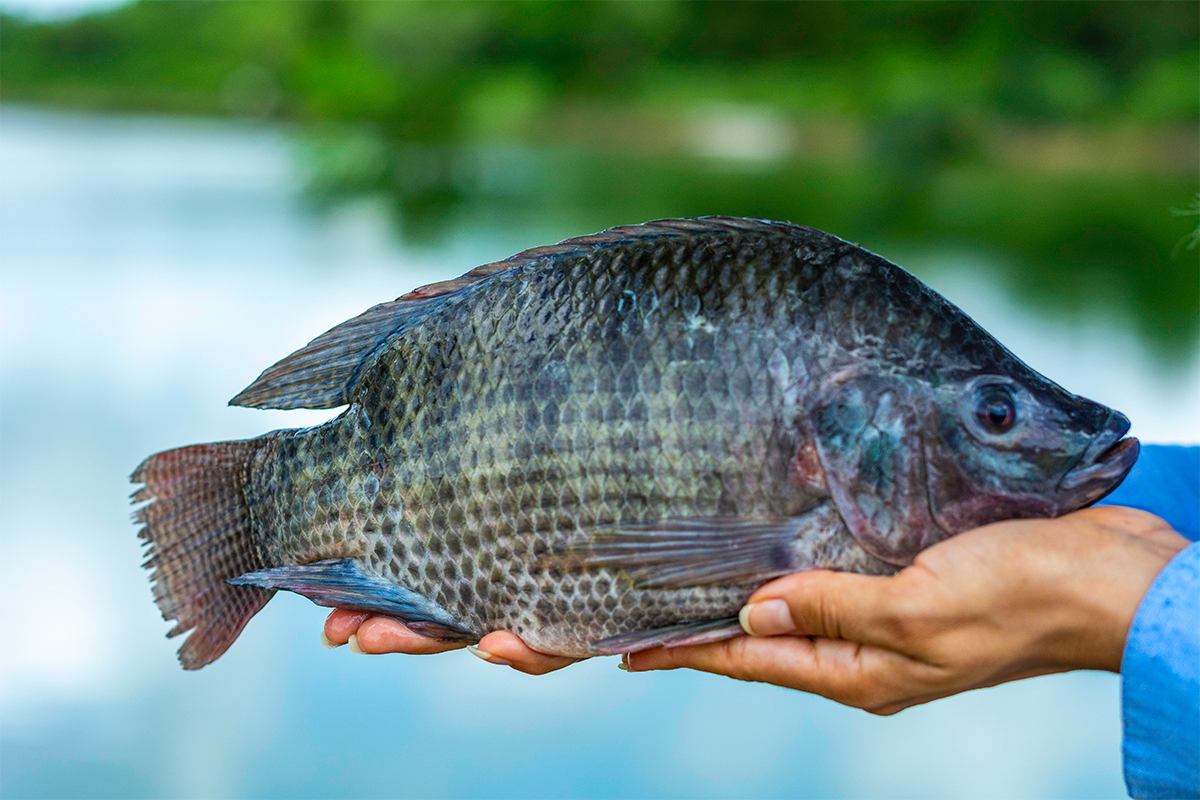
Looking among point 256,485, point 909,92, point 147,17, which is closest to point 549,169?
point 909,92

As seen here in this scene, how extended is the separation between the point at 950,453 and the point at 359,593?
73cm

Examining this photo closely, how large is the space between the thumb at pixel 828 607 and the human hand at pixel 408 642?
11.9 inches

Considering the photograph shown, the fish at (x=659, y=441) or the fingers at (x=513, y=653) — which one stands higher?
the fish at (x=659, y=441)

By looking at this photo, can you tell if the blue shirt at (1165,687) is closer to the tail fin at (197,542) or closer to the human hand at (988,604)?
the human hand at (988,604)

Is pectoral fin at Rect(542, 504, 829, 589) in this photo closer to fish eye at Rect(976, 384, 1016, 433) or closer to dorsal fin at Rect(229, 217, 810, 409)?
fish eye at Rect(976, 384, 1016, 433)

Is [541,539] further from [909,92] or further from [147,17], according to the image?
[147,17]

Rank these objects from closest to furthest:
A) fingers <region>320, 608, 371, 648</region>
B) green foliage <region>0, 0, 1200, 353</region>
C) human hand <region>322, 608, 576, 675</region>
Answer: human hand <region>322, 608, 576, 675</region> < fingers <region>320, 608, 371, 648</region> < green foliage <region>0, 0, 1200, 353</region>

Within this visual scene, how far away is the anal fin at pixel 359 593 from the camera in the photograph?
1198 millimetres

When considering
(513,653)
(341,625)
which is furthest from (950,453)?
(341,625)

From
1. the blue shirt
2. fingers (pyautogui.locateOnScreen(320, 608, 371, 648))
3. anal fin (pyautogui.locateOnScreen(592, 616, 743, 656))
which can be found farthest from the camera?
fingers (pyautogui.locateOnScreen(320, 608, 371, 648))

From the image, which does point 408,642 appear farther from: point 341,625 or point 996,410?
point 996,410

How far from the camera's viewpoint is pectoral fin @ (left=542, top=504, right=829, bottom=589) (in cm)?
105

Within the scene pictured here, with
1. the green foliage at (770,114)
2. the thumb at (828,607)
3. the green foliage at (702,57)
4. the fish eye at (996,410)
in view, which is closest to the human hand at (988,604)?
the thumb at (828,607)

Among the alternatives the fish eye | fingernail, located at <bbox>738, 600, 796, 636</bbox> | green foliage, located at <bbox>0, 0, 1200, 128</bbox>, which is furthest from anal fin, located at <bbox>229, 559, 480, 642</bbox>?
green foliage, located at <bbox>0, 0, 1200, 128</bbox>
